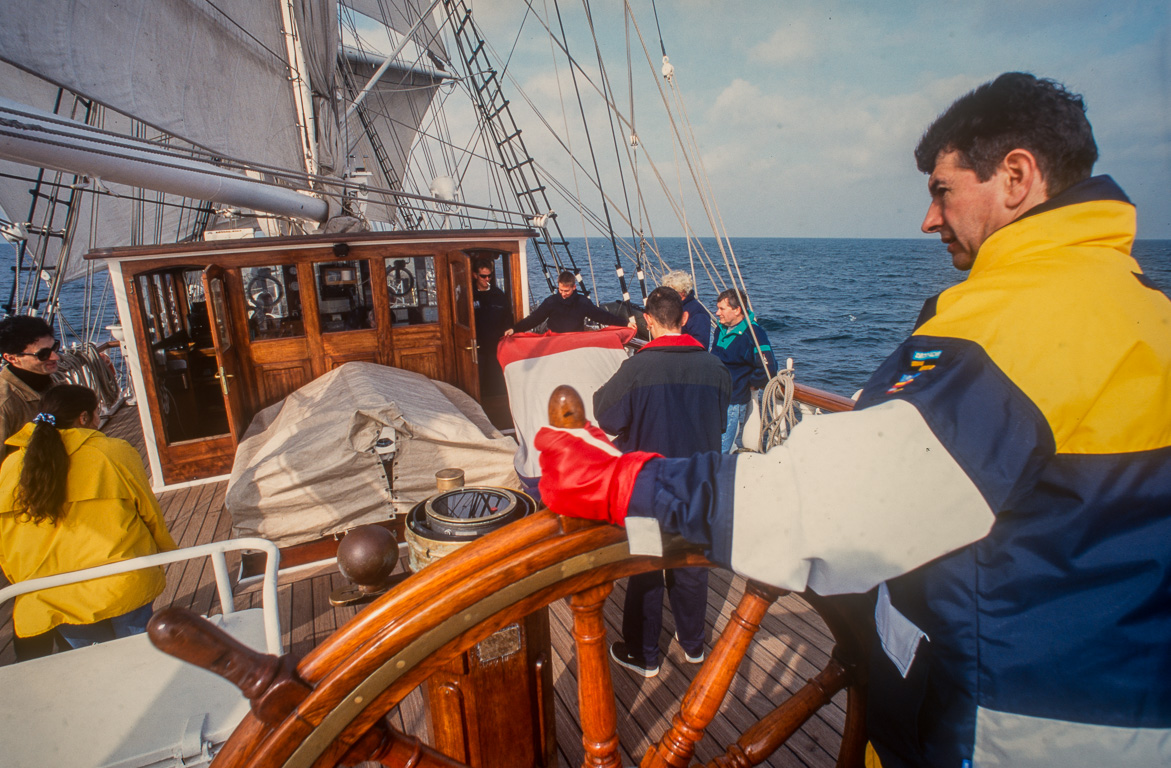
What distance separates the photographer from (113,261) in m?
4.32

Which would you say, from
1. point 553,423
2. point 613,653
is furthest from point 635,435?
point 553,423

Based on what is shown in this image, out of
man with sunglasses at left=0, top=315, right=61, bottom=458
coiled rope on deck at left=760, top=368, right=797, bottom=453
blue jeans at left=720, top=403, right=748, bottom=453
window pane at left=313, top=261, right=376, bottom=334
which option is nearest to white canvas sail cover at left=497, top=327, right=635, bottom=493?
blue jeans at left=720, top=403, right=748, bottom=453

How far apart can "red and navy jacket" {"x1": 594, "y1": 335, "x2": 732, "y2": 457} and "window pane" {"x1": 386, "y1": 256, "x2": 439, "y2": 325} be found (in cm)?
331

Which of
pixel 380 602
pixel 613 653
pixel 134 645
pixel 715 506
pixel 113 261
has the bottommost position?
pixel 613 653

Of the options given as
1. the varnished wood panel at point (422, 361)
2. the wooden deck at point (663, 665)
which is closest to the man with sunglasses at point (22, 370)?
the wooden deck at point (663, 665)

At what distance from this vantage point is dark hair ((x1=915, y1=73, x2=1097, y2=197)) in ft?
2.84

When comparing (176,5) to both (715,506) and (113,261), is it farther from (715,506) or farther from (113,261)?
(715,506)

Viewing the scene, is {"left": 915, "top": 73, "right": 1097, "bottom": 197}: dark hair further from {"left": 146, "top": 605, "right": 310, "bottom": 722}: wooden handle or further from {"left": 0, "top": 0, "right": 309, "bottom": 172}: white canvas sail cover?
{"left": 0, "top": 0, "right": 309, "bottom": 172}: white canvas sail cover

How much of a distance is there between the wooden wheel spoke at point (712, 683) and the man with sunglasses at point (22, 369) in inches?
145

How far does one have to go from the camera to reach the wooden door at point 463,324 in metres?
5.24

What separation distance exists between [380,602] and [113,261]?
4929mm

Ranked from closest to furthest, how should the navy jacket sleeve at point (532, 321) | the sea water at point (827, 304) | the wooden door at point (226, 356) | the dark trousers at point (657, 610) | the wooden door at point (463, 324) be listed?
the dark trousers at point (657, 610) → the wooden door at point (226, 356) → the navy jacket sleeve at point (532, 321) → the wooden door at point (463, 324) → the sea water at point (827, 304)

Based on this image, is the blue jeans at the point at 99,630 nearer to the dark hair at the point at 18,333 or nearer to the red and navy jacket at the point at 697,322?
the dark hair at the point at 18,333

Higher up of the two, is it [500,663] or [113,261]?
[113,261]
